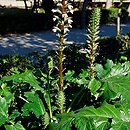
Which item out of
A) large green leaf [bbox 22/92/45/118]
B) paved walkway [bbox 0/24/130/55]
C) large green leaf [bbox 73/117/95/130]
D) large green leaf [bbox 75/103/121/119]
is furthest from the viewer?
paved walkway [bbox 0/24/130/55]

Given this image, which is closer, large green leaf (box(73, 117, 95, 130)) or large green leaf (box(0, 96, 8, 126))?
large green leaf (box(73, 117, 95, 130))

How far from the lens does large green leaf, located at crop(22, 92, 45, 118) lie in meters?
3.15

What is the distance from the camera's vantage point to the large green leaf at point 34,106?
3.15 meters

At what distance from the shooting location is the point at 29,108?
316 cm

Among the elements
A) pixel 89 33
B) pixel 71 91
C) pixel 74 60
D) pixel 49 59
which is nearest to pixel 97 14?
pixel 89 33

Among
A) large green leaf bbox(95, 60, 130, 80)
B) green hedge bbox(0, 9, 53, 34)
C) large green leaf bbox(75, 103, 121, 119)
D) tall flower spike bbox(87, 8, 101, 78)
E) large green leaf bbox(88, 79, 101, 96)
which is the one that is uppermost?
tall flower spike bbox(87, 8, 101, 78)

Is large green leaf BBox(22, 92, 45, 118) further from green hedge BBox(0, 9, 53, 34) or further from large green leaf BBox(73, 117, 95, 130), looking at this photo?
green hedge BBox(0, 9, 53, 34)

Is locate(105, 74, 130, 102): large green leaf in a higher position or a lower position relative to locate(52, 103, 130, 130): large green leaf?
higher

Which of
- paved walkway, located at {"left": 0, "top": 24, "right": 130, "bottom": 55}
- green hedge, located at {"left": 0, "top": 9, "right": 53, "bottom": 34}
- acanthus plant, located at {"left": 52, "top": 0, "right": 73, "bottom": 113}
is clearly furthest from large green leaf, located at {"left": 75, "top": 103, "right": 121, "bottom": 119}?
green hedge, located at {"left": 0, "top": 9, "right": 53, "bottom": 34}

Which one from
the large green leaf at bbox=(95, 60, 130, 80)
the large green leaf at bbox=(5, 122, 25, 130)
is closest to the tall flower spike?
the large green leaf at bbox=(95, 60, 130, 80)

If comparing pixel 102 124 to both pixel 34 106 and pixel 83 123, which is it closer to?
pixel 83 123

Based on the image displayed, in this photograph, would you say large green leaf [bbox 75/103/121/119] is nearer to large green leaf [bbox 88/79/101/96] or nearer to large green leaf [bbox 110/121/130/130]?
large green leaf [bbox 110/121/130/130]

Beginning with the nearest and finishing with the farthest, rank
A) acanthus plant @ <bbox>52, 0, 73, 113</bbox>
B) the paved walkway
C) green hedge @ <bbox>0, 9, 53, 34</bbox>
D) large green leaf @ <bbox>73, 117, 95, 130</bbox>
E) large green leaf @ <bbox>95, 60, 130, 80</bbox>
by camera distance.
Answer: large green leaf @ <bbox>73, 117, 95, 130</bbox> < acanthus plant @ <bbox>52, 0, 73, 113</bbox> < large green leaf @ <bbox>95, 60, 130, 80</bbox> < the paved walkway < green hedge @ <bbox>0, 9, 53, 34</bbox>

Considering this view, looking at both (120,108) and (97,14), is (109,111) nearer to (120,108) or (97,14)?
(120,108)
